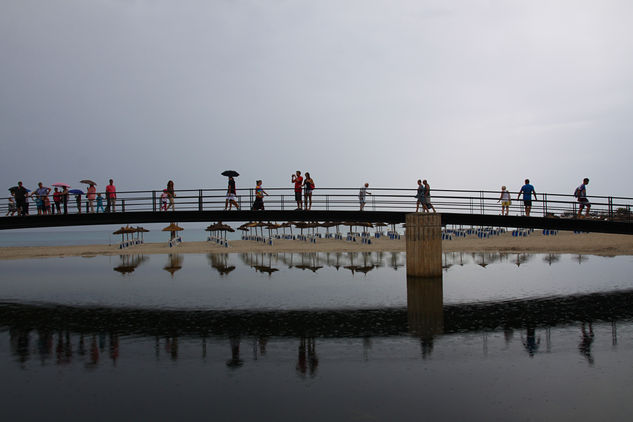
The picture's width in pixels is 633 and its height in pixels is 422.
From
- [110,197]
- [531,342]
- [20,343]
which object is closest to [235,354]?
[20,343]

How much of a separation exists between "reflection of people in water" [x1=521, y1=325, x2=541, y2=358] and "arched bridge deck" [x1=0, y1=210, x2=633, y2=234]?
12.4 metres

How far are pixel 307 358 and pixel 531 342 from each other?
589 centimetres

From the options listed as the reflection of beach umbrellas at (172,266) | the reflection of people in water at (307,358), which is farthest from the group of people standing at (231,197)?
the reflection of people in water at (307,358)

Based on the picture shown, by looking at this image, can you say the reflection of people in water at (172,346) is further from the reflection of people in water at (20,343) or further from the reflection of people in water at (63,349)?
the reflection of people in water at (20,343)

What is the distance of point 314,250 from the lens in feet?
166

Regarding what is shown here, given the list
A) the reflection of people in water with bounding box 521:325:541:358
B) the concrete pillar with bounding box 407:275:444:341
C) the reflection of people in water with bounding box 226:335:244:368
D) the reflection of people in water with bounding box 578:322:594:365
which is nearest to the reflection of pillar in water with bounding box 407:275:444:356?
the concrete pillar with bounding box 407:275:444:341

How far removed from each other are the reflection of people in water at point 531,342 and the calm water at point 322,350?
7cm

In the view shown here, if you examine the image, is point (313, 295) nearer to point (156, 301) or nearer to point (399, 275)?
point (156, 301)

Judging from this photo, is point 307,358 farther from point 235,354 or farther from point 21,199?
point 21,199

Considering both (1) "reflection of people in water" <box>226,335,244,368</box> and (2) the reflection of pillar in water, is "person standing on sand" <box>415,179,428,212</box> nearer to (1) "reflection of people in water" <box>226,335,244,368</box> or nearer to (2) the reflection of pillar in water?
(2) the reflection of pillar in water

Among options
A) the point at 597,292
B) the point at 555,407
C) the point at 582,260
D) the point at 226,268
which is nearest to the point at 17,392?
the point at 555,407

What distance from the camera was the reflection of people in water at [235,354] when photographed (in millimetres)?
11039

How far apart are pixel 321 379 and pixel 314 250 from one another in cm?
4081

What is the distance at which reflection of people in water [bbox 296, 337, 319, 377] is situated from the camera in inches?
413
